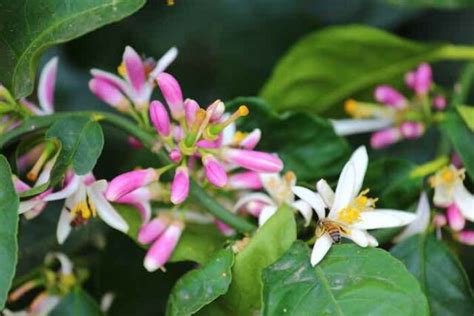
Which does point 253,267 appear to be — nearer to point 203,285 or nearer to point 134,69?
point 203,285

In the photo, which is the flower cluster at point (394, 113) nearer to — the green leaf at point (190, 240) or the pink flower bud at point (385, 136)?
the pink flower bud at point (385, 136)

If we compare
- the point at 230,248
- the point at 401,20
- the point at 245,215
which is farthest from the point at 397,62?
the point at 230,248

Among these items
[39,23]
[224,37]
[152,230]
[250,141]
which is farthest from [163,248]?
[224,37]

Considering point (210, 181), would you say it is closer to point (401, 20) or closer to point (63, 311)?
point (63, 311)

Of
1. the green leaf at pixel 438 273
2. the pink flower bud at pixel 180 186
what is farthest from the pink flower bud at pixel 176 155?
the green leaf at pixel 438 273

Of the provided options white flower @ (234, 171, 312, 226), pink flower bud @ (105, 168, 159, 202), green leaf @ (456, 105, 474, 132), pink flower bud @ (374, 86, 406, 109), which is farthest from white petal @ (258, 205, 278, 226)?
pink flower bud @ (374, 86, 406, 109)
